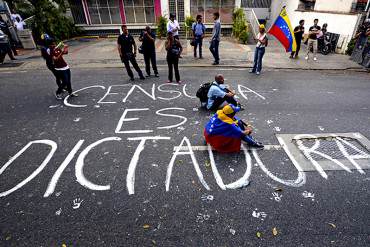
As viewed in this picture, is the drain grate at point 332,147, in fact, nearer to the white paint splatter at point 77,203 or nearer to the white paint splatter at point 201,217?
the white paint splatter at point 201,217

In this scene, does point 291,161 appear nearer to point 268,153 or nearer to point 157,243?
point 268,153

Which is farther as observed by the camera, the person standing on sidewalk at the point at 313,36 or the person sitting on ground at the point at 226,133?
the person standing on sidewalk at the point at 313,36

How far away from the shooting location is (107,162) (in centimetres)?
414

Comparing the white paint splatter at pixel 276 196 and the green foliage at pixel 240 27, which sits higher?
the green foliage at pixel 240 27

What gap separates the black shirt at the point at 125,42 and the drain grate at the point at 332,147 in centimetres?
580

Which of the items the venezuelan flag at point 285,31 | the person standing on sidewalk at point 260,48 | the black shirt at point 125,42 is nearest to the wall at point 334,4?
the venezuelan flag at point 285,31

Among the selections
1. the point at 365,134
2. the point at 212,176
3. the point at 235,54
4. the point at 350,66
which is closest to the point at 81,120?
the point at 212,176

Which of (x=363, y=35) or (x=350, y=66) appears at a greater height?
(x=363, y=35)

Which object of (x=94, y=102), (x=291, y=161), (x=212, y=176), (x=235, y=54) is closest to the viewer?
(x=212, y=176)

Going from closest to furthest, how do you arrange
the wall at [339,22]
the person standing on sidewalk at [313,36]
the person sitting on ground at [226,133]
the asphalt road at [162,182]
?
1. the asphalt road at [162,182]
2. the person sitting on ground at [226,133]
3. the person standing on sidewalk at [313,36]
4. the wall at [339,22]

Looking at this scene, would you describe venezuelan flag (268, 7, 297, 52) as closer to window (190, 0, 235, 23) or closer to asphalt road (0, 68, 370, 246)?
asphalt road (0, 68, 370, 246)

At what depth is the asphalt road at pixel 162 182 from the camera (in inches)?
115

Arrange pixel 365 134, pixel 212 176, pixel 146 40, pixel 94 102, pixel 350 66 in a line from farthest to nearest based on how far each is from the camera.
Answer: pixel 350 66 → pixel 146 40 → pixel 94 102 → pixel 365 134 → pixel 212 176

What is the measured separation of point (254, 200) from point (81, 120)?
4.37 meters
